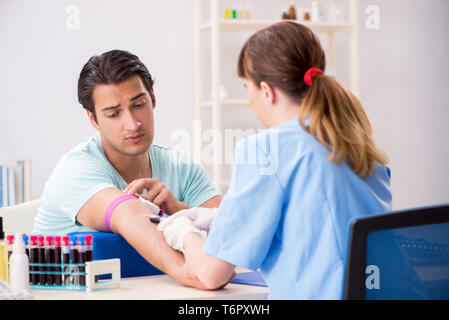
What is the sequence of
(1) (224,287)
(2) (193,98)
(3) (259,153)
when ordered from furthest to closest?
1. (2) (193,98)
2. (1) (224,287)
3. (3) (259,153)

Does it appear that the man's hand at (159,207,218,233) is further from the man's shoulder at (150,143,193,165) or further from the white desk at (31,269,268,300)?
the man's shoulder at (150,143,193,165)

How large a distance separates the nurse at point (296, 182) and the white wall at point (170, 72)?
2.54m

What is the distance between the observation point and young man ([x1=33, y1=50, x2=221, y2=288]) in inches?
59.7

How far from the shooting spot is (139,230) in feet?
4.52

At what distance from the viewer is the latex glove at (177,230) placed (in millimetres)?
1311

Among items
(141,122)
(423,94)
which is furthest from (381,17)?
(141,122)

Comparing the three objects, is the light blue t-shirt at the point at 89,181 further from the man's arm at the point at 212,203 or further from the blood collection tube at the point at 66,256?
the blood collection tube at the point at 66,256

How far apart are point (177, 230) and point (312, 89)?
449 millimetres

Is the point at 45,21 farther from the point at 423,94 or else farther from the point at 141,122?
the point at 423,94

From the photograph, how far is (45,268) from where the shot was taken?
1294 millimetres

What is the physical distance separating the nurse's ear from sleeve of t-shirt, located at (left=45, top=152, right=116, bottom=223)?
1.79 ft

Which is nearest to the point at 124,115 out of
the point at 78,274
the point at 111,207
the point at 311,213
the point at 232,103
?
the point at 111,207

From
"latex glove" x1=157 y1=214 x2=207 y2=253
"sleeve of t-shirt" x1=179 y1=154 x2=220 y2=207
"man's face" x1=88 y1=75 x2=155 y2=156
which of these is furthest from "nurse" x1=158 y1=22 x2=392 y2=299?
"sleeve of t-shirt" x1=179 y1=154 x2=220 y2=207

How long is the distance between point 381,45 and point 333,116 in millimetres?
3176
